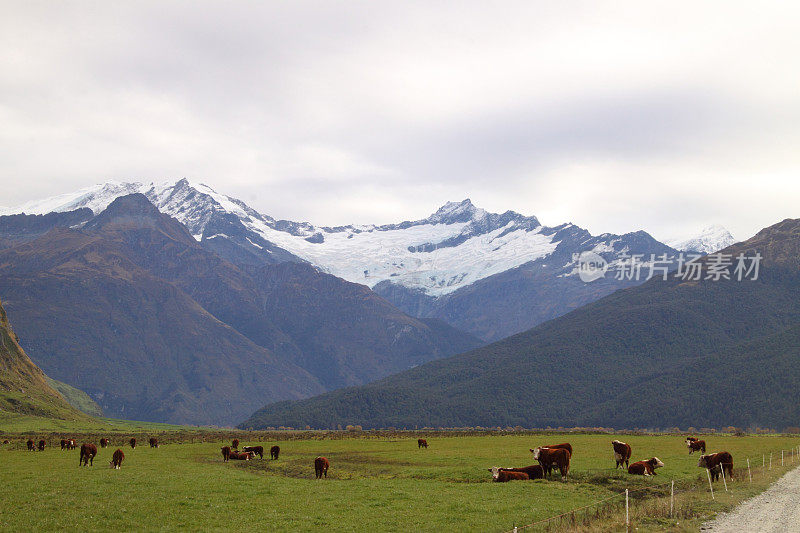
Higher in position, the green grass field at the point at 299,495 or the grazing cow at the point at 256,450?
the green grass field at the point at 299,495

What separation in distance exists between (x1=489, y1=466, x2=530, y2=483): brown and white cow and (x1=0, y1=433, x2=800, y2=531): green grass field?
1380mm

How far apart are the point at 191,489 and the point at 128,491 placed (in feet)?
14.3

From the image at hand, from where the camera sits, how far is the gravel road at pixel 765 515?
3756 centimetres

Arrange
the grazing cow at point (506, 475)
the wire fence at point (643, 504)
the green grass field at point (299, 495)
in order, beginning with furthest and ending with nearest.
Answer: the grazing cow at point (506, 475) < the green grass field at point (299, 495) < the wire fence at point (643, 504)

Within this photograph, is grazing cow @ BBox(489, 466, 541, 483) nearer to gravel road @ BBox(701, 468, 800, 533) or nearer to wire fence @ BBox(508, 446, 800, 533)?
wire fence @ BBox(508, 446, 800, 533)

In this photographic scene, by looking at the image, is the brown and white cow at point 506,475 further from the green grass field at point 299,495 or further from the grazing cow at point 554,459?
the grazing cow at point 554,459

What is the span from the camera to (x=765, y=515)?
41344 millimetres

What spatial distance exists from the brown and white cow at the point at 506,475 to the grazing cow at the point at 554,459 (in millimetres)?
2078

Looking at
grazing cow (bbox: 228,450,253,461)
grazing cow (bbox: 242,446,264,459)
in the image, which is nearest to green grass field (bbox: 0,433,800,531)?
grazing cow (bbox: 228,450,253,461)

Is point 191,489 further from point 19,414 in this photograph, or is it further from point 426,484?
point 19,414

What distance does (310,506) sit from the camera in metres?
43.7

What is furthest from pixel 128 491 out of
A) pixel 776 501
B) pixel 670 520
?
pixel 776 501

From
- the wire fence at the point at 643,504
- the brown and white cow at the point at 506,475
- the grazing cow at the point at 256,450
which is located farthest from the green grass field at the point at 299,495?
the grazing cow at the point at 256,450

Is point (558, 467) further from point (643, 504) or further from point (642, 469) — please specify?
point (643, 504)
